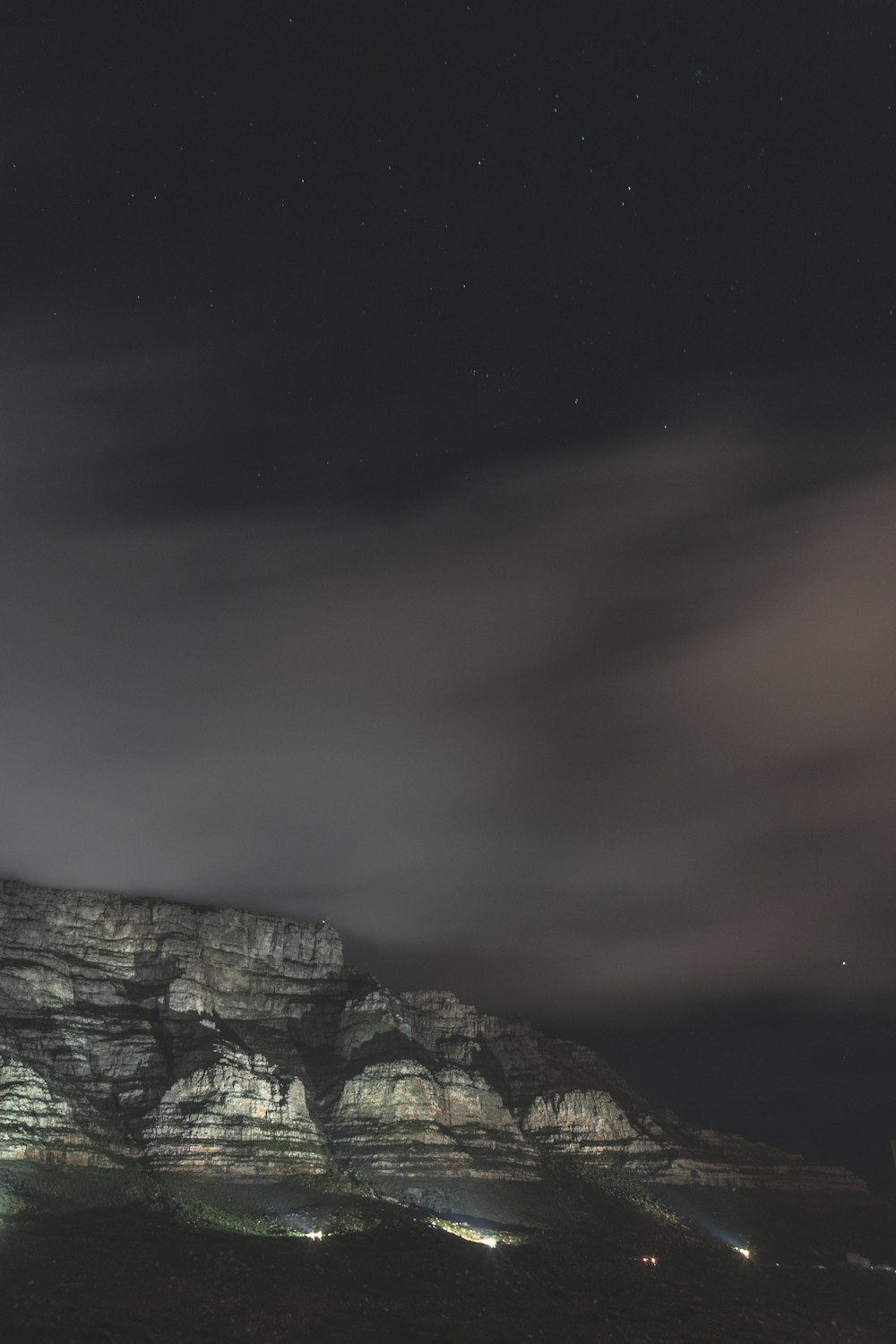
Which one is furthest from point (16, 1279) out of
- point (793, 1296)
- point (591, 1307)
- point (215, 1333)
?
point (793, 1296)

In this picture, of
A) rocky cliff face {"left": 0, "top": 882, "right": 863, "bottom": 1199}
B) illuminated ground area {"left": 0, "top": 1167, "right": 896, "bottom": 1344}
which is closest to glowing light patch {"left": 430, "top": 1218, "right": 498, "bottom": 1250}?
illuminated ground area {"left": 0, "top": 1167, "right": 896, "bottom": 1344}

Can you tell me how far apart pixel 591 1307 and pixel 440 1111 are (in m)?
72.9

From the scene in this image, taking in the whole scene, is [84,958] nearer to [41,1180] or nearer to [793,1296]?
[41,1180]

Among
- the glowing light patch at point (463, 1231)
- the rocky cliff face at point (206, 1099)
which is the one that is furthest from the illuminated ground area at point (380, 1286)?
the rocky cliff face at point (206, 1099)

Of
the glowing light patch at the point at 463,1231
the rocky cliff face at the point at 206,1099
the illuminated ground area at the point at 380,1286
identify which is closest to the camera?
the illuminated ground area at the point at 380,1286

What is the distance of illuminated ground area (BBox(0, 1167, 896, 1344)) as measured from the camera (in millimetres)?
95875

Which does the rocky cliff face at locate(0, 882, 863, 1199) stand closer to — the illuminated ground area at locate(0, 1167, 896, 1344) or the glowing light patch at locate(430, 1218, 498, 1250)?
the glowing light patch at locate(430, 1218, 498, 1250)

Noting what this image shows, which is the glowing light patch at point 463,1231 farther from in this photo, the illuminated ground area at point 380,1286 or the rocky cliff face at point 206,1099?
the rocky cliff face at point 206,1099

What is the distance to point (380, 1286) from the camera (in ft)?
359

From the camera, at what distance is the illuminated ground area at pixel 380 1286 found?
9588cm

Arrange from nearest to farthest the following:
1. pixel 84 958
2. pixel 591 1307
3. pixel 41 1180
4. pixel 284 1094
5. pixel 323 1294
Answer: pixel 323 1294
pixel 591 1307
pixel 41 1180
pixel 284 1094
pixel 84 958

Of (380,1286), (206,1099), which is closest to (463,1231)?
(380,1286)

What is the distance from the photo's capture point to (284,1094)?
538 ft

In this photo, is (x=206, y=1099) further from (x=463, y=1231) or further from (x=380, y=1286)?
(x=380, y=1286)
